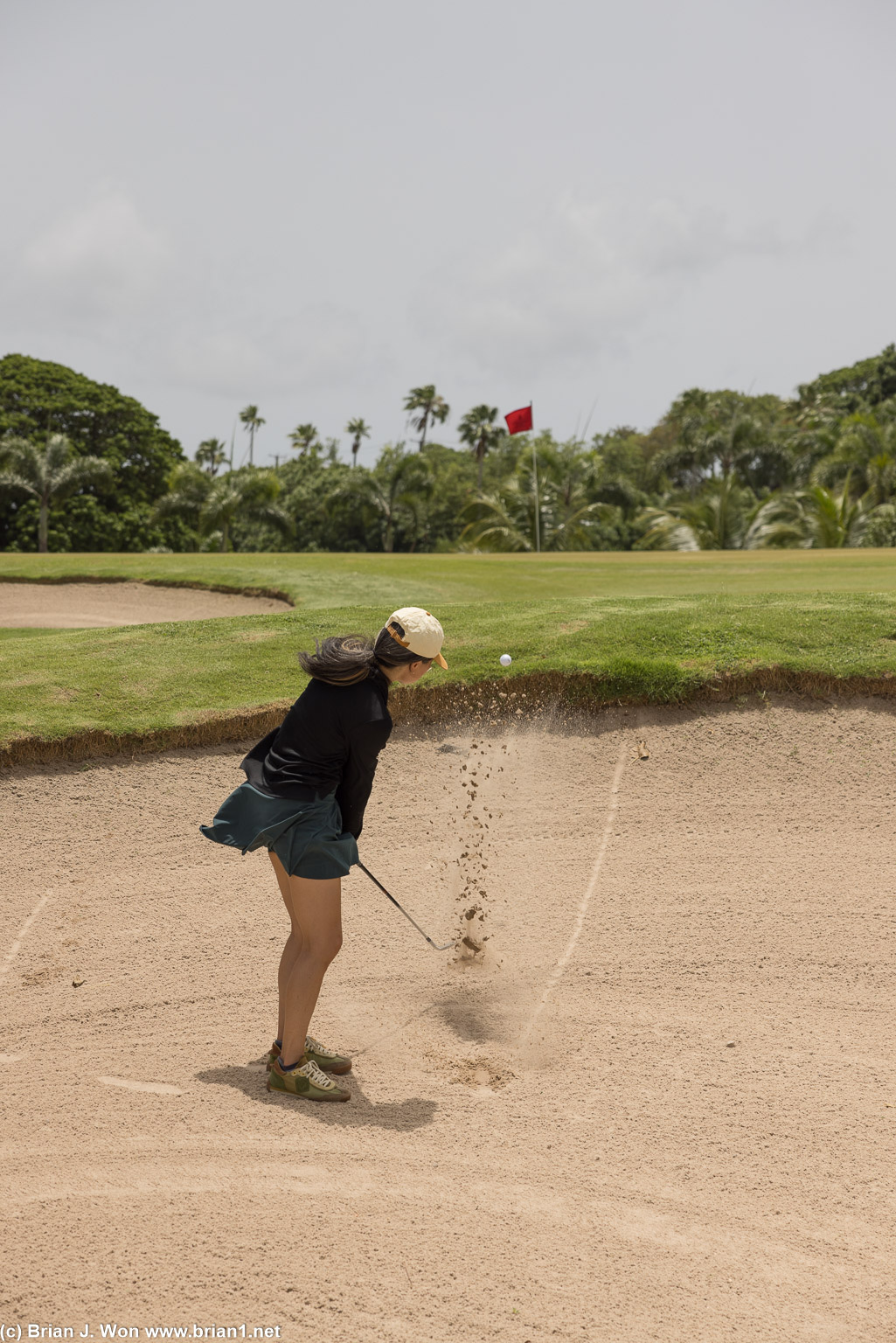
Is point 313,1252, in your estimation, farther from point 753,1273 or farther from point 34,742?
point 34,742

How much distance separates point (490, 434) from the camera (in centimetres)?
6731

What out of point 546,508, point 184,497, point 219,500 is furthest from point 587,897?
point 184,497

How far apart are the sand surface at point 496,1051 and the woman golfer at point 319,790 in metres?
0.76

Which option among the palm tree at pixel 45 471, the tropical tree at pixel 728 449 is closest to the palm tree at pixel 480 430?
the tropical tree at pixel 728 449

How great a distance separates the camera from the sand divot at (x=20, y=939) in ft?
20.6

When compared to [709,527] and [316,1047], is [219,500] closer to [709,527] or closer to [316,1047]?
[709,527]

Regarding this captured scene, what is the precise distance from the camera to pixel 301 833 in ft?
15.1

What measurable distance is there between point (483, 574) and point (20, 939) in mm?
14466

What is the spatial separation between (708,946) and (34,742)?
18.5 ft

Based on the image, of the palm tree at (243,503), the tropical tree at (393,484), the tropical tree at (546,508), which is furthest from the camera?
the tropical tree at (393,484)

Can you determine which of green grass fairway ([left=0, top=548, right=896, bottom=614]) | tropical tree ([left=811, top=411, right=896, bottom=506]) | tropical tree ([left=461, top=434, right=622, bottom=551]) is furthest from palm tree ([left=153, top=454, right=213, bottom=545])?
tropical tree ([left=811, top=411, right=896, bottom=506])

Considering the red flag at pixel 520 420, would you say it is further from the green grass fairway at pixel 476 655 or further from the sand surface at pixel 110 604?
the green grass fairway at pixel 476 655

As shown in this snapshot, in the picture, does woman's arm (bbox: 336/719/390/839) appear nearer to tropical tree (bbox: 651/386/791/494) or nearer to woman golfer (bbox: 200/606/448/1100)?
woman golfer (bbox: 200/606/448/1100)

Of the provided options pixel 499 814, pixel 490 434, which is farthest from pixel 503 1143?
pixel 490 434
